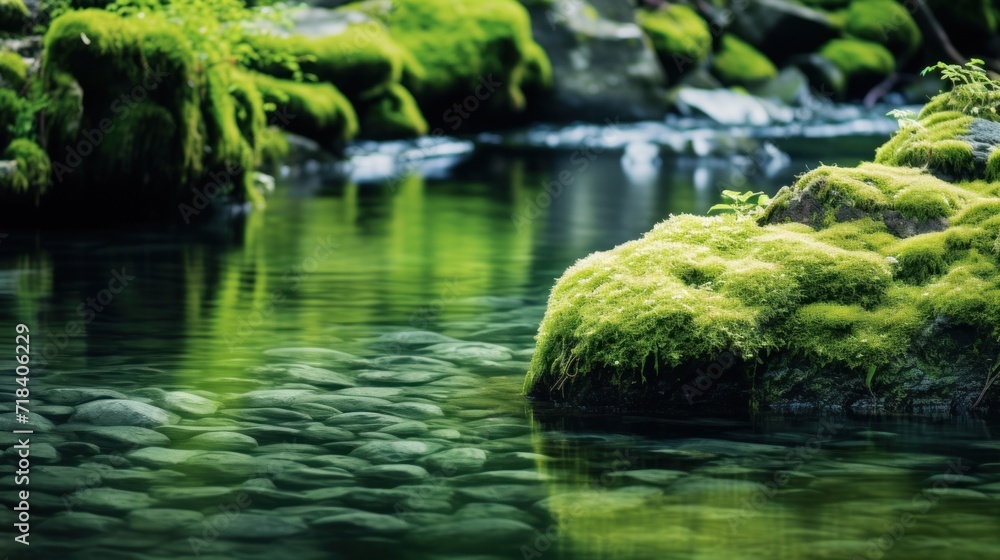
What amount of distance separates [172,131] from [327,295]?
5417 mm

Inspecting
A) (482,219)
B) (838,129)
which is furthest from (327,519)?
(838,129)

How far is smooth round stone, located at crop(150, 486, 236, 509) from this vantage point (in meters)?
5.71

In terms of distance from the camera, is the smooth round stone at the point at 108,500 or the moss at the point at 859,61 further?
the moss at the point at 859,61

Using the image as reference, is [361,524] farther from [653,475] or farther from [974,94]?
[974,94]

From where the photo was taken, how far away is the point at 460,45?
100 ft

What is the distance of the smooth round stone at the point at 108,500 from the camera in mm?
5641

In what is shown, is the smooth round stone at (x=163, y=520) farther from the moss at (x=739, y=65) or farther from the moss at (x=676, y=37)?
the moss at (x=739, y=65)

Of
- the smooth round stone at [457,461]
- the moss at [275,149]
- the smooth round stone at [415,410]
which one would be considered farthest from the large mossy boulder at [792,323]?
the moss at [275,149]

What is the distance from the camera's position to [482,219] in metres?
18.7

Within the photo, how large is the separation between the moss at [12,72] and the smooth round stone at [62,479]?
35.5 ft

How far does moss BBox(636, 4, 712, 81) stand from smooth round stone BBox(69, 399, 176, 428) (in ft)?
103

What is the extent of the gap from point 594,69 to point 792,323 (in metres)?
27.4

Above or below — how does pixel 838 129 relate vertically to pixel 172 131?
above

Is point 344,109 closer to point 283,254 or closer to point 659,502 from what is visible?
point 283,254
